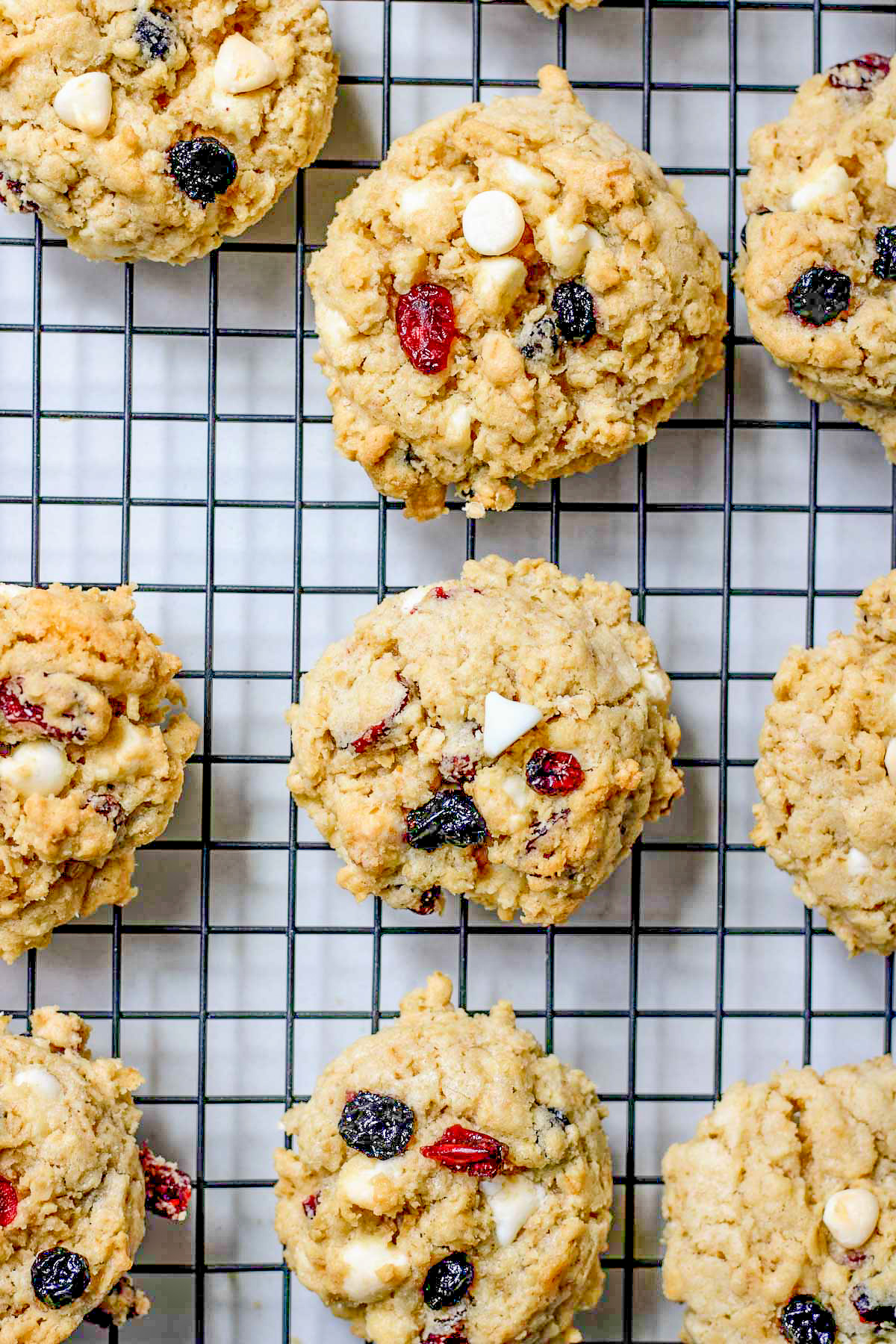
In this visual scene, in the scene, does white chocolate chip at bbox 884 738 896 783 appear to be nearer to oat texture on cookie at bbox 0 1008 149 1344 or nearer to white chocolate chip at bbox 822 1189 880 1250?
white chocolate chip at bbox 822 1189 880 1250

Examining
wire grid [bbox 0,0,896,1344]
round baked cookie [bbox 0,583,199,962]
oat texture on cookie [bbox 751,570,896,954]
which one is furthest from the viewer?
wire grid [bbox 0,0,896,1344]

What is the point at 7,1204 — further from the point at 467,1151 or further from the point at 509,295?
the point at 509,295

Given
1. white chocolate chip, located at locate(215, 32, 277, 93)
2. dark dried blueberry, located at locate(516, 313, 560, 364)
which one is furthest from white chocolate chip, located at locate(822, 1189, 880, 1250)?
white chocolate chip, located at locate(215, 32, 277, 93)

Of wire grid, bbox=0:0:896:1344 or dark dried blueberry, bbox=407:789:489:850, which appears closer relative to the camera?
dark dried blueberry, bbox=407:789:489:850

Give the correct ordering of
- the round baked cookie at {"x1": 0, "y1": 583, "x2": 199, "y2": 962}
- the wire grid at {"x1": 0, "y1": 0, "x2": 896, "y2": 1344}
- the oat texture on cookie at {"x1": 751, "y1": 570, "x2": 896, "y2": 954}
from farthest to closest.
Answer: the wire grid at {"x1": 0, "y1": 0, "x2": 896, "y2": 1344}, the oat texture on cookie at {"x1": 751, "y1": 570, "x2": 896, "y2": 954}, the round baked cookie at {"x1": 0, "y1": 583, "x2": 199, "y2": 962}

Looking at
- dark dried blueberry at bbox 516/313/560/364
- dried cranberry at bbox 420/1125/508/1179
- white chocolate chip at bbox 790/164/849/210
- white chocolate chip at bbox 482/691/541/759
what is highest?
white chocolate chip at bbox 790/164/849/210

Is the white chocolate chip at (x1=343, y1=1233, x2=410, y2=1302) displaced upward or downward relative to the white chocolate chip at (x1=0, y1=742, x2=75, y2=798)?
downward

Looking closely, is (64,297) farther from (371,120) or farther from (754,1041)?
(754,1041)
